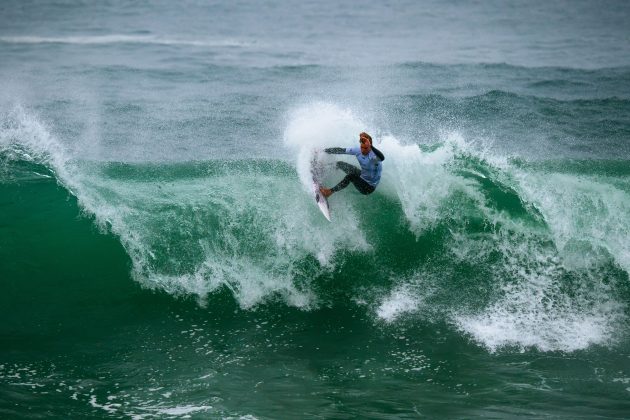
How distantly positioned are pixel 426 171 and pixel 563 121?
29.2 ft

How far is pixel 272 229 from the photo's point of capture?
437 inches

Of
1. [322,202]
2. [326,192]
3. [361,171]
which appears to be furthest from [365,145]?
[322,202]

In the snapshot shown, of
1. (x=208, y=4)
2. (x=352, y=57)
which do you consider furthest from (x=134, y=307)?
(x=208, y=4)

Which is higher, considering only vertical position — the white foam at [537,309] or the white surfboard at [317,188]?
the white surfboard at [317,188]

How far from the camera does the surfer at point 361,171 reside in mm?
10305

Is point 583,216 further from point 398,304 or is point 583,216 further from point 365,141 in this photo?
point 365,141

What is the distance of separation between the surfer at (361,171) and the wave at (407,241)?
1.52 ft

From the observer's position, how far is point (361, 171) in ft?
35.0

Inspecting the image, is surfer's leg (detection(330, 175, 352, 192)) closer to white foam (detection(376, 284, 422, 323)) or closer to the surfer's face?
the surfer's face

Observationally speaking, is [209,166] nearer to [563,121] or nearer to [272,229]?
[272,229]

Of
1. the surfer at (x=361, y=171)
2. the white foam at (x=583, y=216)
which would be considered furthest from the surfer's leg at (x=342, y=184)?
the white foam at (x=583, y=216)

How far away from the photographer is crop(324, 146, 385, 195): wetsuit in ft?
34.0

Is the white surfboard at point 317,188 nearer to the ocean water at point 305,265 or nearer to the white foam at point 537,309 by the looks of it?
the ocean water at point 305,265

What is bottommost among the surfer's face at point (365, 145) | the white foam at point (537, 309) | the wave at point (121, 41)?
the white foam at point (537, 309)
